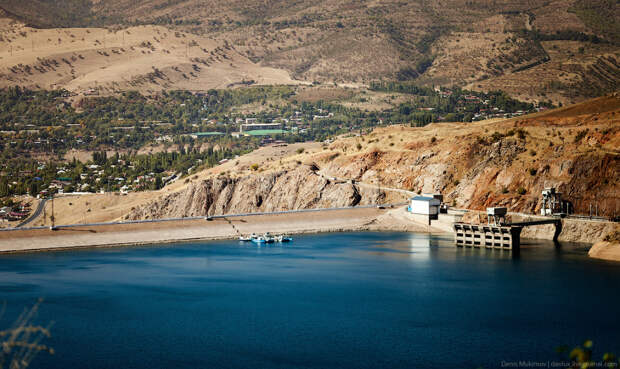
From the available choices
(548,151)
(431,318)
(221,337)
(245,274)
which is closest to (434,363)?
(431,318)

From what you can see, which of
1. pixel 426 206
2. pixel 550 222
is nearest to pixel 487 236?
pixel 550 222

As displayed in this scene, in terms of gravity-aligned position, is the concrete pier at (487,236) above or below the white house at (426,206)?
below

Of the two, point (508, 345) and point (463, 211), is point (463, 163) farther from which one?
point (508, 345)

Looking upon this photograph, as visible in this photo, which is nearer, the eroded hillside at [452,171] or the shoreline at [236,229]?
the shoreline at [236,229]

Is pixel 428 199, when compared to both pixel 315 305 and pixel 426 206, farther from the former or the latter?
pixel 315 305

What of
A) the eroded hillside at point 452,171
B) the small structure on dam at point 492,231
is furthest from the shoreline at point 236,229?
the eroded hillside at point 452,171

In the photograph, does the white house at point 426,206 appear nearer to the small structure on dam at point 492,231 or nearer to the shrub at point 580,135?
the small structure on dam at point 492,231
